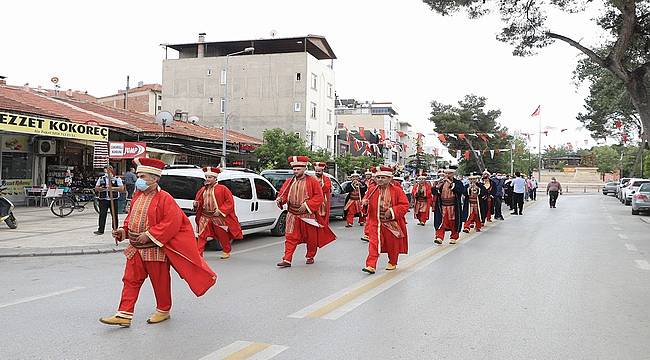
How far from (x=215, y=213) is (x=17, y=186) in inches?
601

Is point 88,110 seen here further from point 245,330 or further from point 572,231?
point 245,330

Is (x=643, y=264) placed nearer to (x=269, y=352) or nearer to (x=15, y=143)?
(x=269, y=352)

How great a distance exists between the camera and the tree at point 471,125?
58.8 meters

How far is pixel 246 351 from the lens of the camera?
5184 millimetres

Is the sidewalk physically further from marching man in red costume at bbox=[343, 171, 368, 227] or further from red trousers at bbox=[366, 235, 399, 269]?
marching man in red costume at bbox=[343, 171, 368, 227]

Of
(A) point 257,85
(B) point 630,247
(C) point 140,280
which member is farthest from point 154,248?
(A) point 257,85

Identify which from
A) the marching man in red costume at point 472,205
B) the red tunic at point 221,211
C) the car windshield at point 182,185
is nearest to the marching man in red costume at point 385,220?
Result: the red tunic at point 221,211

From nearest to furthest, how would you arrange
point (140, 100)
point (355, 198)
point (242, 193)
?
point (242, 193)
point (355, 198)
point (140, 100)

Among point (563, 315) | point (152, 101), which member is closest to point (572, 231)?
point (563, 315)

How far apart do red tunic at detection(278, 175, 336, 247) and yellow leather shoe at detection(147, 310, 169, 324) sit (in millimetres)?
3938

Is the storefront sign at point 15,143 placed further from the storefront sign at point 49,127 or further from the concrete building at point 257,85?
the concrete building at point 257,85

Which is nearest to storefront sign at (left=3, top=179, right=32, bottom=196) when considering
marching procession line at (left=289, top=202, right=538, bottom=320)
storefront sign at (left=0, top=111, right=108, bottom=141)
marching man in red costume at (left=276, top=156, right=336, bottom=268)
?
storefront sign at (left=0, top=111, right=108, bottom=141)

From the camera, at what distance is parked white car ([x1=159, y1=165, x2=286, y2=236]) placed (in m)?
12.0

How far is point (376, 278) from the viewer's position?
8.92m
